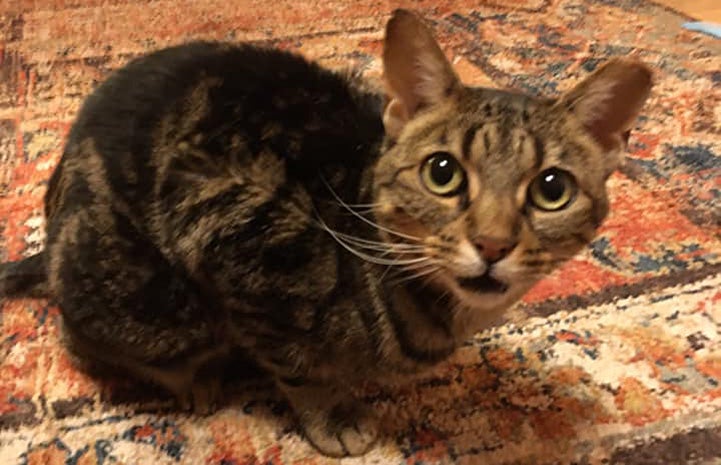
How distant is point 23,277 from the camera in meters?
1.18

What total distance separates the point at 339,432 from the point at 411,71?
0.54 meters

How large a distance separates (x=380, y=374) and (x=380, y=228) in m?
0.25

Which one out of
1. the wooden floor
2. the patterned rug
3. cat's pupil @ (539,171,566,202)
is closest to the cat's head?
cat's pupil @ (539,171,566,202)

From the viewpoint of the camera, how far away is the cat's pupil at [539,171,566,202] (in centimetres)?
84

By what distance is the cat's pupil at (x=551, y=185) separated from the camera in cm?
84

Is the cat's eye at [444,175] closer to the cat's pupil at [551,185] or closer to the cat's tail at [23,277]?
the cat's pupil at [551,185]

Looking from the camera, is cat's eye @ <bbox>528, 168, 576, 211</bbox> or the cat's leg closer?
cat's eye @ <bbox>528, 168, 576, 211</bbox>

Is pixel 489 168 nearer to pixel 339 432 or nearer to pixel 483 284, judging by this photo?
pixel 483 284

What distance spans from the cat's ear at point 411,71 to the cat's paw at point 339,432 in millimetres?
443

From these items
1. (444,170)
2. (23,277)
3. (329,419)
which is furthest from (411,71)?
(23,277)

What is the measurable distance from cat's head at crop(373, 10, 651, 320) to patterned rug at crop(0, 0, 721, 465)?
270 mm

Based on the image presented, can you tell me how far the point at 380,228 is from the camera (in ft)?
2.92

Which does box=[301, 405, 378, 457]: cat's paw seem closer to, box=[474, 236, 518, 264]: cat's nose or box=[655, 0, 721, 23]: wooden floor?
box=[474, 236, 518, 264]: cat's nose

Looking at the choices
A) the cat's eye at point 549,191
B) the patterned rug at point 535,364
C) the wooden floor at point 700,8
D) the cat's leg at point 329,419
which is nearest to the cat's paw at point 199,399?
the patterned rug at point 535,364
